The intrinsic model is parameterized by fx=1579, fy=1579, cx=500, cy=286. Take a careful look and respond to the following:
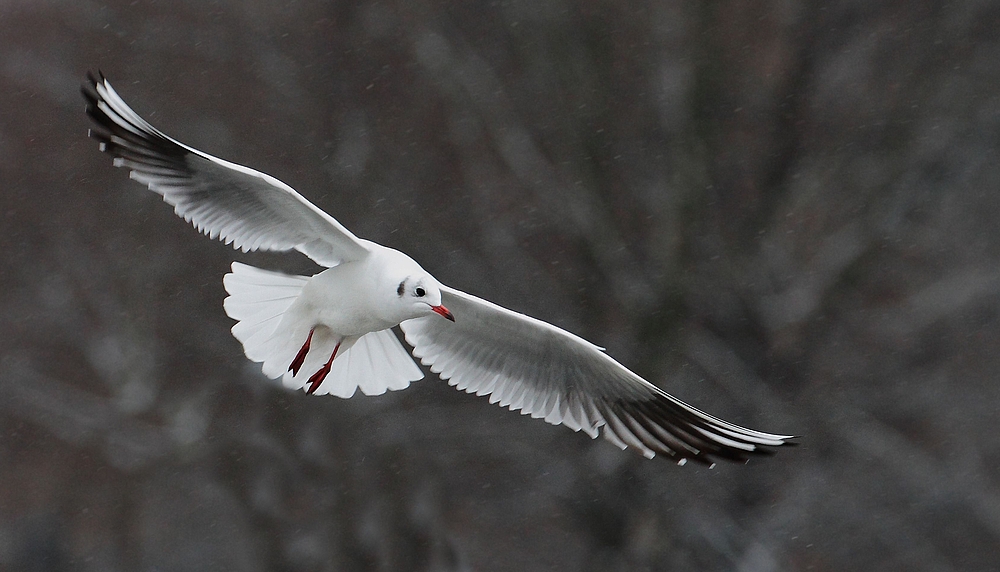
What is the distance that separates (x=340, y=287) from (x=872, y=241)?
225 inches

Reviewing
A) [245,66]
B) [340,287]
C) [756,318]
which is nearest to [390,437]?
[756,318]

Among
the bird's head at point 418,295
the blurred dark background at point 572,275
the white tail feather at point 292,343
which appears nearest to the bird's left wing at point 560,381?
the white tail feather at point 292,343

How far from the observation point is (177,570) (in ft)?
40.7

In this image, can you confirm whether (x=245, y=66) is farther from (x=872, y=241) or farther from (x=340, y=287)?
(x=340, y=287)

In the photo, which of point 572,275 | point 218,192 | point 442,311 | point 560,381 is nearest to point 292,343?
point 218,192

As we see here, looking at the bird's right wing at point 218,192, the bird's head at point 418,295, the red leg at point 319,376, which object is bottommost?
the red leg at point 319,376

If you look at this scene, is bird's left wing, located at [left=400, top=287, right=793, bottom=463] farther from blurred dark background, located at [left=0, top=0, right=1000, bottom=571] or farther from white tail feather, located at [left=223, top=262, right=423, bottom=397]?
blurred dark background, located at [left=0, top=0, right=1000, bottom=571]

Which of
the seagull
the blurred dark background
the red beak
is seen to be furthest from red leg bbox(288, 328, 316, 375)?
the blurred dark background

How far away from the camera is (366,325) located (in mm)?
6270

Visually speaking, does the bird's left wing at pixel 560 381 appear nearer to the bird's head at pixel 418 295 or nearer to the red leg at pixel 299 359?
the bird's head at pixel 418 295

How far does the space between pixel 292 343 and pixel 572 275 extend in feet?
18.7

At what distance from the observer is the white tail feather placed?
258 inches

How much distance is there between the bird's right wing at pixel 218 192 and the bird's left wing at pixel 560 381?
1.91ft

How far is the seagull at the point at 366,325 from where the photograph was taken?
6102 mm
